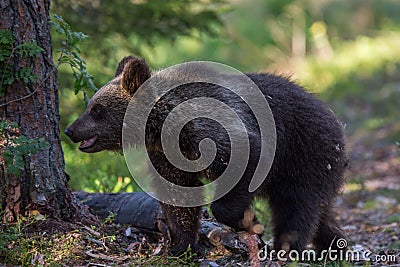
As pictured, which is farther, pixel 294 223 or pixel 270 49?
pixel 270 49

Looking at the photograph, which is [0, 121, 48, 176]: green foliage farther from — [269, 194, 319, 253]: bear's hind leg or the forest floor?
[269, 194, 319, 253]: bear's hind leg

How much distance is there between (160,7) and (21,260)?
5.03 metres

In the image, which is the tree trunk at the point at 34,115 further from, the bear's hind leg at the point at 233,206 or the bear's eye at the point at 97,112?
the bear's hind leg at the point at 233,206

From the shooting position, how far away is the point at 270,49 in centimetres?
1886

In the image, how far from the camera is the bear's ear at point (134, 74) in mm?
5414

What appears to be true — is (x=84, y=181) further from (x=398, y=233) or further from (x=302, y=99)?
(x=398, y=233)

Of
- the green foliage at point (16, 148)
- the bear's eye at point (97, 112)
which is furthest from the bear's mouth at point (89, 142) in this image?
the green foliage at point (16, 148)

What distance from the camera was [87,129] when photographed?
5.52 meters

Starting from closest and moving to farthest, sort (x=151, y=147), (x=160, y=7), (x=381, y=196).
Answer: (x=151, y=147) → (x=160, y=7) → (x=381, y=196)

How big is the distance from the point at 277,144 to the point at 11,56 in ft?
7.42

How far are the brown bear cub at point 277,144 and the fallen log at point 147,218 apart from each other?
162 mm

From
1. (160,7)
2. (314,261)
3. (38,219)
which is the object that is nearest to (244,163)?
(314,261)

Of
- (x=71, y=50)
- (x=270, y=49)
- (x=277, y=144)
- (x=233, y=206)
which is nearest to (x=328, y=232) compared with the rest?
(x=277, y=144)

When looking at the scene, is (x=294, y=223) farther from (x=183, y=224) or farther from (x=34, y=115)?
(x=34, y=115)
